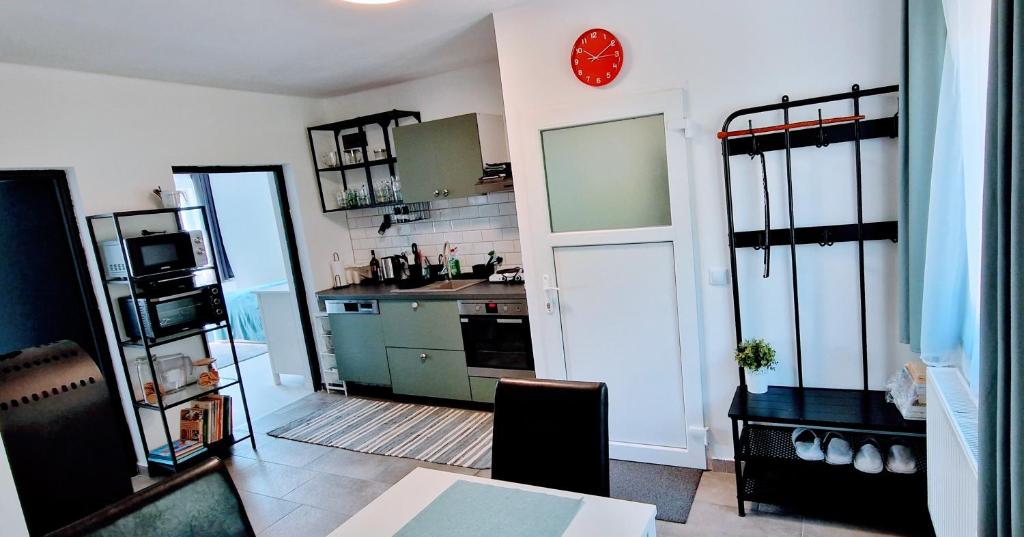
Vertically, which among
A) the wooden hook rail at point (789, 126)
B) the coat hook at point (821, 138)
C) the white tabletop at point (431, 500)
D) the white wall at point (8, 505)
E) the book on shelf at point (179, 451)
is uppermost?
the wooden hook rail at point (789, 126)

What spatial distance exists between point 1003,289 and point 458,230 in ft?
13.0

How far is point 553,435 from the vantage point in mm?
1825

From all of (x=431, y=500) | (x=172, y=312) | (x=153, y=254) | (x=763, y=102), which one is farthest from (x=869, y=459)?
(x=153, y=254)

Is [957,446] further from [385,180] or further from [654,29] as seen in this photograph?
[385,180]

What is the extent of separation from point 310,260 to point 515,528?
4.00 m

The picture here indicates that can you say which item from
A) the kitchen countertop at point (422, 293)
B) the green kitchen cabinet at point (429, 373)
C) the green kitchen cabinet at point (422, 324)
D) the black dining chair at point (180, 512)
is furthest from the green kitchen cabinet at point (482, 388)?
the black dining chair at point (180, 512)

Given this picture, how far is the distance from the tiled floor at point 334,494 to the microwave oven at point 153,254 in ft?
4.54

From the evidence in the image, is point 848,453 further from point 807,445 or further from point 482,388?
point 482,388

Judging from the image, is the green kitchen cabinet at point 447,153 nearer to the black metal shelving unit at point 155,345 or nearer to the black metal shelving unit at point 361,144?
the black metal shelving unit at point 361,144

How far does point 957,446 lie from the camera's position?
5.61ft

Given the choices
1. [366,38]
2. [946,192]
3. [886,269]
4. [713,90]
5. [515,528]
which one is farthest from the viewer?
[366,38]

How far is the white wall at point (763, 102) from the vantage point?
2.51 metres

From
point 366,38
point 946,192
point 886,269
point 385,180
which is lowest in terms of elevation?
point 886,269

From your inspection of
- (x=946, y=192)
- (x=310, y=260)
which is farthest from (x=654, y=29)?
(x=310, y=260)
